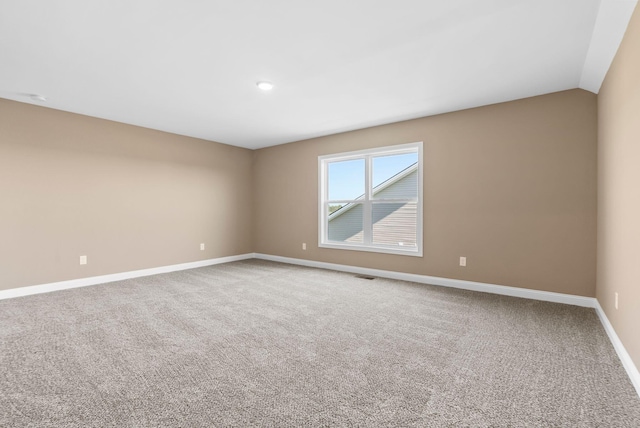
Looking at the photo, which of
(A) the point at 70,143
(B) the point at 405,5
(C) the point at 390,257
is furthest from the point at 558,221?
(A) the point at 70,143

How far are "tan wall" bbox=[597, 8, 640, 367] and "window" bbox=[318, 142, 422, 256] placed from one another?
2.00 m

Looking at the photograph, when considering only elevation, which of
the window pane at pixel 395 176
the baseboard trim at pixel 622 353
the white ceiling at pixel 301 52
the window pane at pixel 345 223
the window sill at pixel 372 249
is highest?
the white ceiling at pixel 301 52

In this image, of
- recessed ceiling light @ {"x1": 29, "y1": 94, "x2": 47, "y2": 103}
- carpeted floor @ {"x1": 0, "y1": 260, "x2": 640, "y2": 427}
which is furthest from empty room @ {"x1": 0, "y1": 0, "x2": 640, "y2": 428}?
recessed ceiling light @ {"x1": 29, "y1": 94, "x2": 47, "y2": 103}

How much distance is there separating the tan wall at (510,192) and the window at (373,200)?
179 mm

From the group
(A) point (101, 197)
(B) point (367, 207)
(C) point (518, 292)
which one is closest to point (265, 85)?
(B) point (367, 207)

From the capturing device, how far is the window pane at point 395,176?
461 centimetres

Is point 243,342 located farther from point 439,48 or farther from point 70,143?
point 70,143

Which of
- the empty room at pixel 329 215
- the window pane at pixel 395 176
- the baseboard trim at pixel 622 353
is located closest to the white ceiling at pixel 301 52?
the empty room at pixel 329 215

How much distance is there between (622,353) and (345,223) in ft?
12.5

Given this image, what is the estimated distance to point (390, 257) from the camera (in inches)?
186

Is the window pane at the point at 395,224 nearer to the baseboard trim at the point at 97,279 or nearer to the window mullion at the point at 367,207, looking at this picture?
the window mullion at the point at 367,207

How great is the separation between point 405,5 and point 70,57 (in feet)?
9.24

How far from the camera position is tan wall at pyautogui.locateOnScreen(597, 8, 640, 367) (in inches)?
74.7

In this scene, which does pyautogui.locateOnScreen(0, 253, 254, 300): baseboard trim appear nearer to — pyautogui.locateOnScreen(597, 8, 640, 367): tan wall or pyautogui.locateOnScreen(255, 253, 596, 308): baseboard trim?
pyautogui.locateOnScreen(255, 253, 596, 308): baseboard trim
